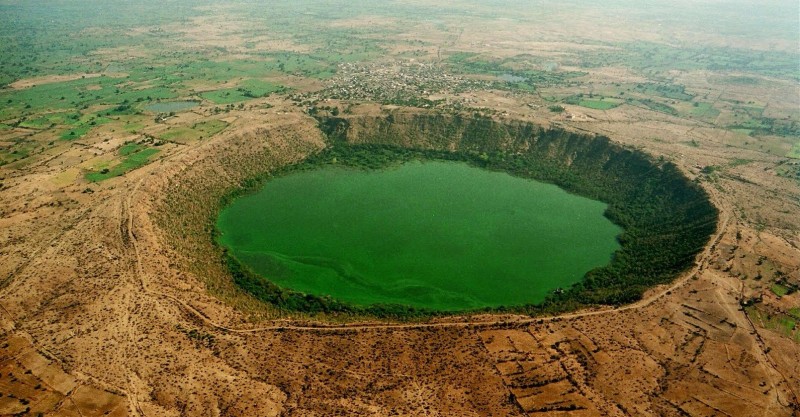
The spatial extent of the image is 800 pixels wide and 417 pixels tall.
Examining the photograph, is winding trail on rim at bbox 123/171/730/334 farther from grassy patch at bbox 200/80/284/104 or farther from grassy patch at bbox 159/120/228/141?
grassy patch at bbox 200/80/284/104

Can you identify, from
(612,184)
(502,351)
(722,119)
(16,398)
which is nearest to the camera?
(16,398)

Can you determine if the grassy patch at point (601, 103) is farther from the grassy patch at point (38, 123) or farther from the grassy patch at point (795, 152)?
the grassy patch at point (38, 123)

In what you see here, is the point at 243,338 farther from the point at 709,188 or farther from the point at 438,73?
the point at 438,73

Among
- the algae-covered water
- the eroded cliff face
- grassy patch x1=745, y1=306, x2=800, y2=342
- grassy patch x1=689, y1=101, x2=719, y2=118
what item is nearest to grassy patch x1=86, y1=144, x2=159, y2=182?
the algae-covered water

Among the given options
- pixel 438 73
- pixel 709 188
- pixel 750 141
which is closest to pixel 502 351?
pixel 709 188

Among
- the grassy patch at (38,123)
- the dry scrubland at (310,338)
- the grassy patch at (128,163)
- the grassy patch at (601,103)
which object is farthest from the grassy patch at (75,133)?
the grassy patch at (601,103)
